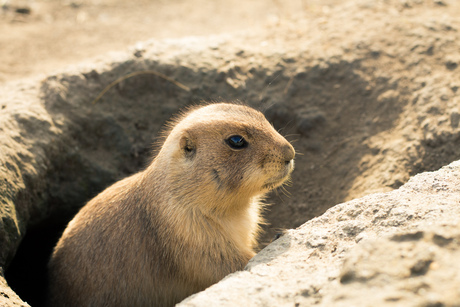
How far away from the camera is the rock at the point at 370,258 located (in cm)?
248

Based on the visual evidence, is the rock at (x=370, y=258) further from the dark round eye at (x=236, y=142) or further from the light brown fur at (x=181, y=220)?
the dark round eye at (x=236, y=142)

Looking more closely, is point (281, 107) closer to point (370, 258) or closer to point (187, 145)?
point (187, 145)

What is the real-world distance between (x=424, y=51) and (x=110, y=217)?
476 centimetres

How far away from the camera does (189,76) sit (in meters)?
6.91

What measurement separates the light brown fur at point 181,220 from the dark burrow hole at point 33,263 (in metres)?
1.08

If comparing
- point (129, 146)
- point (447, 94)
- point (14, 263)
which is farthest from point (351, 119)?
point (14, 263)

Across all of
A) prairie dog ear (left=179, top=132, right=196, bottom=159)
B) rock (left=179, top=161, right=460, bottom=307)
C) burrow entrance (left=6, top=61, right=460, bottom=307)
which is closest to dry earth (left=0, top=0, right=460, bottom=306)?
burrow entrance (left=6, top=61, right=460, bottom=307)

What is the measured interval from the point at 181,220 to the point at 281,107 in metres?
2.96

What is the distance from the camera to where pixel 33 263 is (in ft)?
21.2

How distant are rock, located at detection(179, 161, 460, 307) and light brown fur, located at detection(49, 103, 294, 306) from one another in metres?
0.70

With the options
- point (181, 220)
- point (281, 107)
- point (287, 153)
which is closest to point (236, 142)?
point (287, 153)

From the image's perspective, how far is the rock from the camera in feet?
8.15

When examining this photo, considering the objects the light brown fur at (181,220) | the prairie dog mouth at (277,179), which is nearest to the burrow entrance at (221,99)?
the light brown fur at (181,220)

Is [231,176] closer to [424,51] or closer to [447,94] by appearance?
[447,94]
